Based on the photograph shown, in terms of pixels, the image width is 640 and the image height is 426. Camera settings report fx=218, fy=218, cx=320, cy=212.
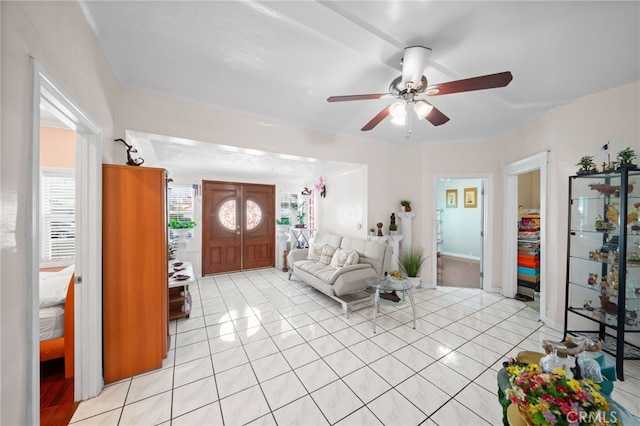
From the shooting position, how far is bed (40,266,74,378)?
1732 mm

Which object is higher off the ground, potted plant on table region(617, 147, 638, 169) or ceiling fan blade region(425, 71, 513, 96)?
ceiling fan blade region(425, 71, 513, 96)

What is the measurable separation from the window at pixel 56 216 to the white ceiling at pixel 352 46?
2.41m

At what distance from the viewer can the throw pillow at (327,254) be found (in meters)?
3.81

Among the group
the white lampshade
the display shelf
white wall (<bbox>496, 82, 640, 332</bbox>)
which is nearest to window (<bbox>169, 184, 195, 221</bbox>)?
the display shelf

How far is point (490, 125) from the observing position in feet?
10.1

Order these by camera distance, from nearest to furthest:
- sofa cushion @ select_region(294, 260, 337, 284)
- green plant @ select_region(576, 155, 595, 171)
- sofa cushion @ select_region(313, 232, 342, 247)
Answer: green plant @ select_region(576, 155, 595, 171) → sofa cushion @ select_region(294, 260, 337, 284) → sofa cushion @ select_region(313, 232, 342, 247)

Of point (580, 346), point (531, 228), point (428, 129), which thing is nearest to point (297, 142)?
point (428, 129)

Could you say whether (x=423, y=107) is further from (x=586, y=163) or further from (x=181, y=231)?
(x=181, y=231)

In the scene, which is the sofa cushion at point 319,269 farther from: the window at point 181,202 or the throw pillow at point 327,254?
the window at point 181,202

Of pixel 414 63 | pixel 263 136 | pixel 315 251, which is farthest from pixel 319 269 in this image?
pixel 414 63

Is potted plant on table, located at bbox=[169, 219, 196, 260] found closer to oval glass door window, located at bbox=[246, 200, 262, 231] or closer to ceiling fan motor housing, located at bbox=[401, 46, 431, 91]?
oval glass door window, located at bbox=[246, 200, 262, 231]

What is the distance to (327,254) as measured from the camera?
12.7 feet

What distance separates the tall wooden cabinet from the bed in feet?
0.91

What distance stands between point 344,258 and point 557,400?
8.65 feet
